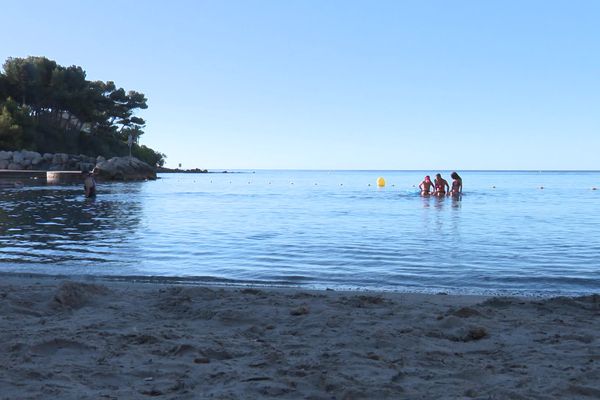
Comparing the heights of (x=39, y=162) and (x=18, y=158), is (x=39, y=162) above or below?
Result: below

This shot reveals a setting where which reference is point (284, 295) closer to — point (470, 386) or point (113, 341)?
point (113, 341)

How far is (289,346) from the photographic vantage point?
4617 mm

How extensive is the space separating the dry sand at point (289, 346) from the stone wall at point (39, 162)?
57960 millimetres

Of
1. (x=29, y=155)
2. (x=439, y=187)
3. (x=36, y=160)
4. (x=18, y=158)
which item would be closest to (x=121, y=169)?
(x=36, y=160)

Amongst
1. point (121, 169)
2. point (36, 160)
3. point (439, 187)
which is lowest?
point (439, 187)

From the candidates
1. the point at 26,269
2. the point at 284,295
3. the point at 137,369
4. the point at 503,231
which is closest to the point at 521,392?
the point at 137,369

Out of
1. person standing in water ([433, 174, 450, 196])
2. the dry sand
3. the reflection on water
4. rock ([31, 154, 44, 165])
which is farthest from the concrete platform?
the dry sand

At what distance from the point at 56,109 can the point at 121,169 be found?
20.3 metres

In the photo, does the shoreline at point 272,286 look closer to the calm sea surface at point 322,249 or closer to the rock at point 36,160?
the calm sea surface at point 322,249

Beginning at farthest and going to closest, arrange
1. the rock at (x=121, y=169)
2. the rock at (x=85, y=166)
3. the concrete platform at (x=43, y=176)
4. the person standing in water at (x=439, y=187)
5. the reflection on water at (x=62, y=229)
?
the rock at (x=85, y=166) < the rock at (x=121, y=169) < the concrete platform at (x=43, y=176) < the person standing in water at (x=439, y=187) < the reflection on water at (x=62, y=229)

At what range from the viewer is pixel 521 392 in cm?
356

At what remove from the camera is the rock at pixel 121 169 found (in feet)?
194

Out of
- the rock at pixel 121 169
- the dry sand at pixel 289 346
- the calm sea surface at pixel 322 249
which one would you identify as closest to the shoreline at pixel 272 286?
the calm sea surface at pixel 322 249

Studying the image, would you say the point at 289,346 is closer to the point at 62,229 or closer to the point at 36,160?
the point at 62,229
